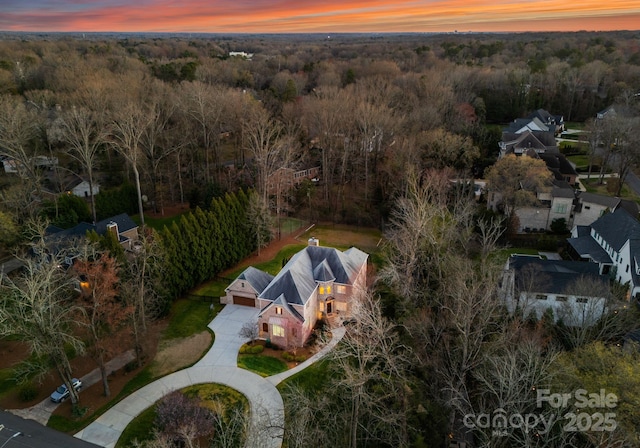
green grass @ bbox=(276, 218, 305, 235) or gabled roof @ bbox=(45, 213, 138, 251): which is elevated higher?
gabled roof @ bbox=(45, 213, 138, 251)

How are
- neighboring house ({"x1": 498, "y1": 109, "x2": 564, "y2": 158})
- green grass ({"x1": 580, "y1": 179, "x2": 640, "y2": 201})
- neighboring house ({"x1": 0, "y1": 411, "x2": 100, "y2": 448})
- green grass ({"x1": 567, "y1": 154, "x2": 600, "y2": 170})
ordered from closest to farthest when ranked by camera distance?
1. neighboring house ({"x1": 0, "y1": 411, "x2": 100, "y2": 448})
2. green grass ({"x1": 580, "y1": 179, "x2": 640, "y2": 201})
3. neighboring house ({"x1": 498, "y1": 109, "x2": 564, "y2": 158})
4. green grass ({"x1": 567, "y1": 154, "x2": 600, "y2": 170})

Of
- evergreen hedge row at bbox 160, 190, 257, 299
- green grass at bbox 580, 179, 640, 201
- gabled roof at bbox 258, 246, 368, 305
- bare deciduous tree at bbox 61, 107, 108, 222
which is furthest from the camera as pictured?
green grass at bbox 580, 179, 640, 201

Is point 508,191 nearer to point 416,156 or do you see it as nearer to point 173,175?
point 416,156

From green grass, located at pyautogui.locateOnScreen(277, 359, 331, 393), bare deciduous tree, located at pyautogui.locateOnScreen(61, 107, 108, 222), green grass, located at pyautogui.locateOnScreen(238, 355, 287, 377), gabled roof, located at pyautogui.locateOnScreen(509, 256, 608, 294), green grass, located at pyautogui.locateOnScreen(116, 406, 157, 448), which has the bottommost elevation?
green grass, located at pyautogui.locateOnScreen(238, 355, 287, 377)

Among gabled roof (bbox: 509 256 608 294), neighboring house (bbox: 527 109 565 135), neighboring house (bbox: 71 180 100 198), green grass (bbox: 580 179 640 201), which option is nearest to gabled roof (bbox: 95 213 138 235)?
neighboring house (bbox: 71 180 100 198)

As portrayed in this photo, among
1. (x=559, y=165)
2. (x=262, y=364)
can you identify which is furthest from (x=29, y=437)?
(x=559, y=165)

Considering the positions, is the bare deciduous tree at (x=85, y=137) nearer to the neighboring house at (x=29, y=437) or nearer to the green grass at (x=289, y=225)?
the green grass at (x=289, y=225)

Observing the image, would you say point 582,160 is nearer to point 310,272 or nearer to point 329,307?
point 329,307

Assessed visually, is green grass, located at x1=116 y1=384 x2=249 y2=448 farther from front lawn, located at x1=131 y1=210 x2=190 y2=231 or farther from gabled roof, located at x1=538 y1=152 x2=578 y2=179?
gabled roof, located at x1=538 y1=152 x2=578 y2=179
